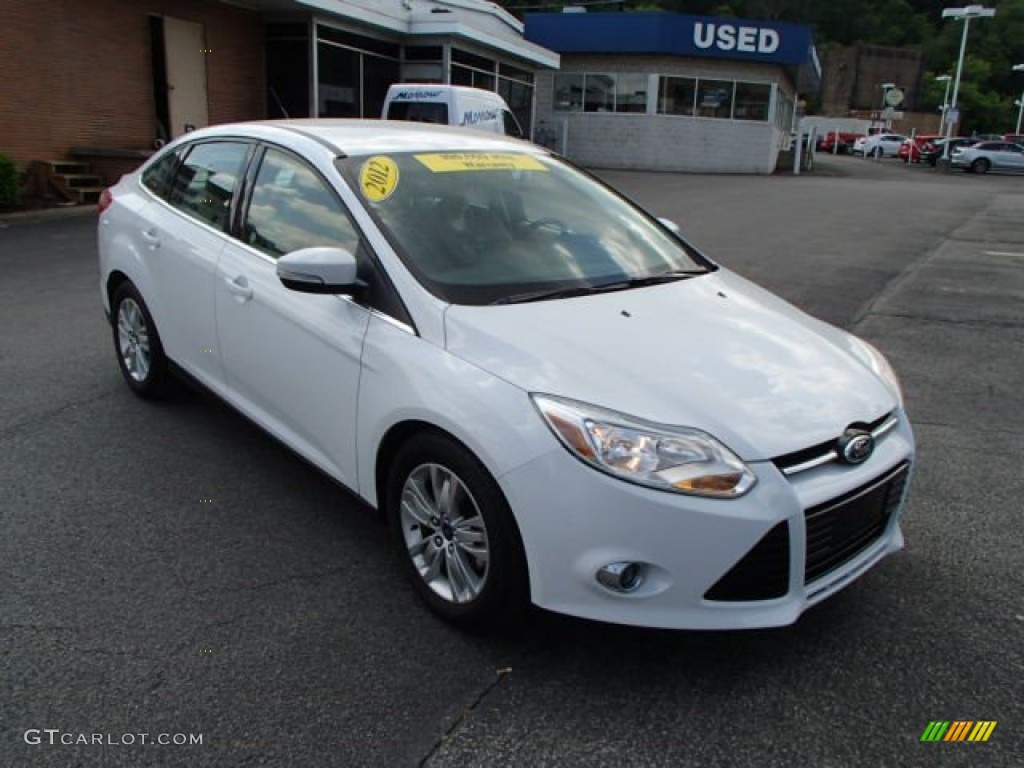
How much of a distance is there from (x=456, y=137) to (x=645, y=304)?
1.42 metres

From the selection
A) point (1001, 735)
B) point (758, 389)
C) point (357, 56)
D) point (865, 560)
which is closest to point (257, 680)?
point (758, 389)

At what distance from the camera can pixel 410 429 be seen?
2.94 m

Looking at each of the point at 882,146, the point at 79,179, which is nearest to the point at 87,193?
the point at 79,179

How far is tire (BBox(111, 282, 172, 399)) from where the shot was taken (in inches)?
187

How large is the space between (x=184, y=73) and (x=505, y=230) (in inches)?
665

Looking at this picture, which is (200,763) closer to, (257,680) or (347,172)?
(257,680)

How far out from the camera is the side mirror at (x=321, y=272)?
3.07 meters

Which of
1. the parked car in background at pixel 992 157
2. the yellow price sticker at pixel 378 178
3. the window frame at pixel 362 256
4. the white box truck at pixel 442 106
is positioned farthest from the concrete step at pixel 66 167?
the parked car in background at pixel 992 157

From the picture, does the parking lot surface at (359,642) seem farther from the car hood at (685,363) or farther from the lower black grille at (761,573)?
the car hood at (685,363)

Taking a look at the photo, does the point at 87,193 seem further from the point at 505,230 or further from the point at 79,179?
the point at 505,230

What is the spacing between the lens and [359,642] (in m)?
2.89

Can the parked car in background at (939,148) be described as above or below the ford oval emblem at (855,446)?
above

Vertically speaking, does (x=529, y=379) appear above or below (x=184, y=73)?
below

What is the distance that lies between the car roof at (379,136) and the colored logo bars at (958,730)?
9.41 ft
